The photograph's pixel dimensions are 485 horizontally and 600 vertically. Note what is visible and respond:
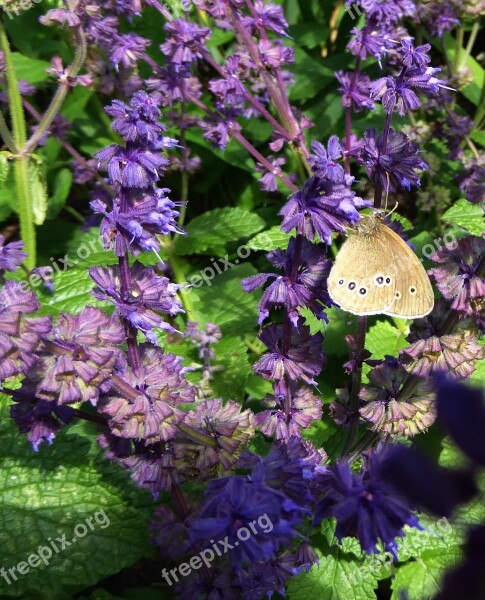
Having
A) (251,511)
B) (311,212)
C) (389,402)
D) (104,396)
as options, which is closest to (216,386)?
(389,402)

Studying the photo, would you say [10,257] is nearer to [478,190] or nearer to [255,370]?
[255,370]

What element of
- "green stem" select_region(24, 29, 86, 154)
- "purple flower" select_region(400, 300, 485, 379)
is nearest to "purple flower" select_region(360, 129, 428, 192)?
"purple flower" select_region(400, 300, 485, 379)

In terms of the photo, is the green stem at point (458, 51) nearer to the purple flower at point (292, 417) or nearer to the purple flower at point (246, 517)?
the purple flower at point (292, 417)

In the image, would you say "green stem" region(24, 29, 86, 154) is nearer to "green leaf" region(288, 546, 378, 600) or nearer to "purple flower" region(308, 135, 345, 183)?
"purple flower" region(308, 135, 345, 183)

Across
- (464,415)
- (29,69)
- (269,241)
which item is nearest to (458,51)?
(269,241)

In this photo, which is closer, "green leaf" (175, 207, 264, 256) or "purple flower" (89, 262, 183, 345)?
"purple flower" (89, 262, 183, 345)

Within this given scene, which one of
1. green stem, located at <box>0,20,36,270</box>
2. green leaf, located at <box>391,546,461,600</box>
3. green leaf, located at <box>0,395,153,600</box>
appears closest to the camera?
green leaf, located at <box>0,395,153,600</box>

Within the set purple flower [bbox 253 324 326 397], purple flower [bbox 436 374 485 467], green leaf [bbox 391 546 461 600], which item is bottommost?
green leaf [bbox 391 546 461 600]
